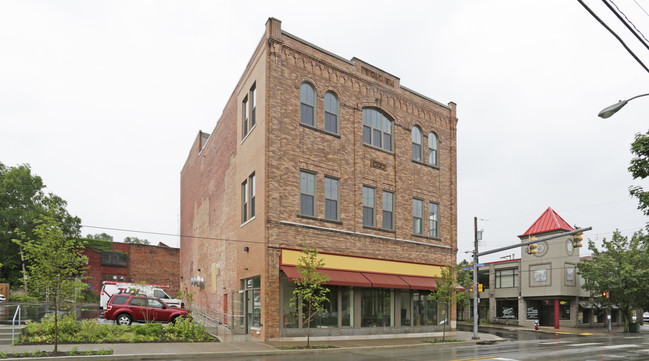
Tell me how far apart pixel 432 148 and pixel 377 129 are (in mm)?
5019

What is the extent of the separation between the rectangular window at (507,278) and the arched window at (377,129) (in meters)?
31.1

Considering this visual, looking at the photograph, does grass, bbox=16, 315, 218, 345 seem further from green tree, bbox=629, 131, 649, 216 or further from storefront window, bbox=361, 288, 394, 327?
green tree, bbox=629, 131, 649, 216

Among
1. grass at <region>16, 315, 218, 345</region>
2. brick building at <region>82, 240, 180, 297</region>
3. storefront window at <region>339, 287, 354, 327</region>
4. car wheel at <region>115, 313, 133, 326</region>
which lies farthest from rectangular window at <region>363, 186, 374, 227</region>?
brick building at <region>82, 240, 180, 297</region>

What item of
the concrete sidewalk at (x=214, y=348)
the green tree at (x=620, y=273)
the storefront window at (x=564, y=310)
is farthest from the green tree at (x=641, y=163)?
the storefront window at (x=564, y=310)

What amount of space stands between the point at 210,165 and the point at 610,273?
111ft

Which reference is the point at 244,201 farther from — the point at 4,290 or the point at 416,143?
the point at 4,290

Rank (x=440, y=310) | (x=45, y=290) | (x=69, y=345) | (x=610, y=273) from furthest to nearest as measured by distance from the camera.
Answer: (x=610, y=273)
(x=440, y=310)
(x=69, y=345)
(x=45, y=290)

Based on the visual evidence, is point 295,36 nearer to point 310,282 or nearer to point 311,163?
point 311,163

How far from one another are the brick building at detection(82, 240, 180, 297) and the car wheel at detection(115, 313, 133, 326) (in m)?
31.4

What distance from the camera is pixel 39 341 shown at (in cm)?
1747

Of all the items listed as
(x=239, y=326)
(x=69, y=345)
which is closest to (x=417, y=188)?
(x=239, y=326)

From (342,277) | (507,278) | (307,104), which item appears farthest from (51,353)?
(507,278)

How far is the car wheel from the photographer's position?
24.1m

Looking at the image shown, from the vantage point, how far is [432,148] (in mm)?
31047
